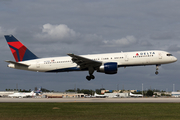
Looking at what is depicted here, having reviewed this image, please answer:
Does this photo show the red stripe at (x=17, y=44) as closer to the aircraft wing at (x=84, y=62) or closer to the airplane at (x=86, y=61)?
the airplane at (x=86, y=61)

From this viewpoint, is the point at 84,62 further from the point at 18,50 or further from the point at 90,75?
the point at 18,50

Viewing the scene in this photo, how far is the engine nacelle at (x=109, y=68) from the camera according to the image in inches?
1930

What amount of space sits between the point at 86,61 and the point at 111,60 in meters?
5.16

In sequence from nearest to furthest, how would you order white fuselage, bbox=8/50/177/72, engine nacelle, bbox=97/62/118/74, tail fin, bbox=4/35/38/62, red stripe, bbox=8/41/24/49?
1. engine nacelle, bbox=97/62/118/74
2. white fuselage, bbox=8/50/177/72
3. tail fin, bbox=4/35/38/62
4. red stripe, bbox=8/41/24/49

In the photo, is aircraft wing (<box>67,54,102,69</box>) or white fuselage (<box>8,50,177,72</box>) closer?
aircraft wing (<box>67,54,102,69</box>)

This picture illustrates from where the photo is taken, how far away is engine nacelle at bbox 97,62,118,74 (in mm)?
49031

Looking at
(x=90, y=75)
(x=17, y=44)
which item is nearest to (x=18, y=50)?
(x=17, y=44)

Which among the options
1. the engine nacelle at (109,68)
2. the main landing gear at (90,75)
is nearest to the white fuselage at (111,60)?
the engine nacelle at (109,68)

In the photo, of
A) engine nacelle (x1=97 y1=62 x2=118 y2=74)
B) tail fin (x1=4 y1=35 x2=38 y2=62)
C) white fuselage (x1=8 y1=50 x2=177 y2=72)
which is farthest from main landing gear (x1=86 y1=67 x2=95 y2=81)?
tail fin (x1=4 y1=35 x2=38 y2=62)

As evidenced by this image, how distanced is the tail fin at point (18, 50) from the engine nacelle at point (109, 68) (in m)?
16.1

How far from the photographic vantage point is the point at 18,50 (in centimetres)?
5597
